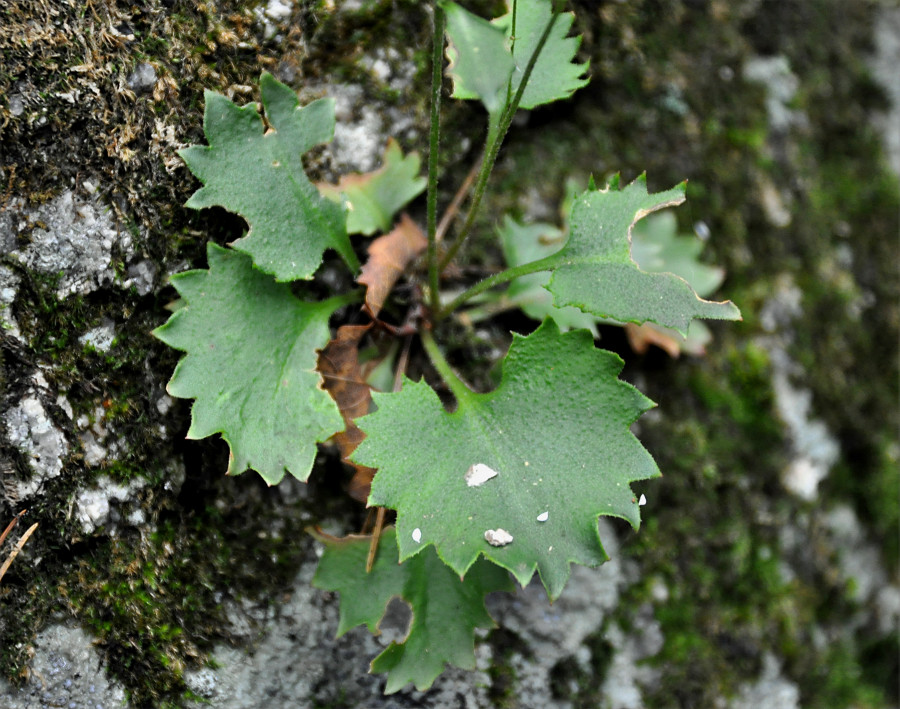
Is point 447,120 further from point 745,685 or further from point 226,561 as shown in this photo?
point 745,685

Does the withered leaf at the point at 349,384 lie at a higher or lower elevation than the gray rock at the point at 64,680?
higher

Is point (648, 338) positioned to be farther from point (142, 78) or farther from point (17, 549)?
point (17, 549)

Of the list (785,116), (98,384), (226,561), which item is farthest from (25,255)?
(785,116)

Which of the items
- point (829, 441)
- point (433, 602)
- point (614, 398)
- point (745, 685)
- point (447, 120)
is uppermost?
point (447, 120)

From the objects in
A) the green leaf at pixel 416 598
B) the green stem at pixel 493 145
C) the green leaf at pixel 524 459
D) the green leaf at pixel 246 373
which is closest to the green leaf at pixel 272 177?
the green leaf at pixel 246 373

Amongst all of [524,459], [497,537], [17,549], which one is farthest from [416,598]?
[17,549]

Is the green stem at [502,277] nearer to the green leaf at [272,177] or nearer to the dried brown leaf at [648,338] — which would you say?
the green leaf at [272,177]
